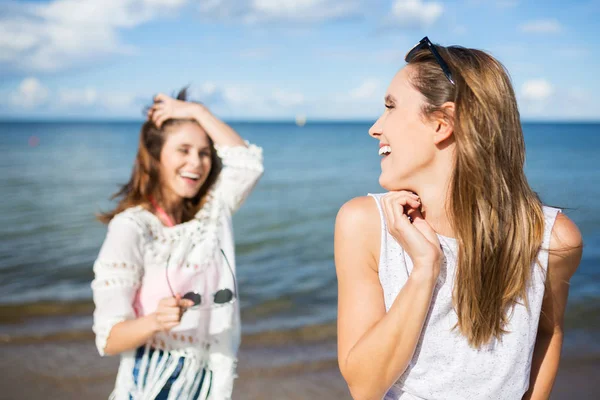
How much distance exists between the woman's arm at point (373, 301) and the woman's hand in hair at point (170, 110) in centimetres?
176

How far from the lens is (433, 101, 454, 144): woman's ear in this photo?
1.97m

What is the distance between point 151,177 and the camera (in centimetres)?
341

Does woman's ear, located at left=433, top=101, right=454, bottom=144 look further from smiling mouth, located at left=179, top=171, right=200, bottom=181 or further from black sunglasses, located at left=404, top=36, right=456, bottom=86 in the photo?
smiling mouth, located at left=179, top=171, right=200, bottom=181

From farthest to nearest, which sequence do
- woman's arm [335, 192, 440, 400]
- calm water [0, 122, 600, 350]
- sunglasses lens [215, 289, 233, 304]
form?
calm water [0, 122, 600, 350], sunglasses lens [215, 289, 233, 304], woman's arm [335, 192, 440, 400]

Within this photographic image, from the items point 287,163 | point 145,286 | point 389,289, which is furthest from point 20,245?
point 287,163

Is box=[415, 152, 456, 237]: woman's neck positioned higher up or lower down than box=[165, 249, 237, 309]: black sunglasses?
higher up

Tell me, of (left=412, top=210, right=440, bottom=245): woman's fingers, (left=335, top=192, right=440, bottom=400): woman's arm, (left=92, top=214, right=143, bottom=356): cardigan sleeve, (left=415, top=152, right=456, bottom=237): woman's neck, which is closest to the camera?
(left=335, top=192, right=440, bottom=400): woman's arm

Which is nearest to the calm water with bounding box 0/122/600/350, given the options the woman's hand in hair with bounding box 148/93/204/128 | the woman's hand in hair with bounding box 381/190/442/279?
the woman's hand in hair with bounding box 381/190/442/279

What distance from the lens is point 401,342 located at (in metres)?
1.84

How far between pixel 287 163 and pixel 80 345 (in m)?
22.1

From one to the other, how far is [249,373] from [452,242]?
4.24 m

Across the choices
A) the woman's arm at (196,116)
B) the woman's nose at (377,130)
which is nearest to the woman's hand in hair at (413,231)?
the woman's nose at (377,130)

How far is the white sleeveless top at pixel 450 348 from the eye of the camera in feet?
6.45

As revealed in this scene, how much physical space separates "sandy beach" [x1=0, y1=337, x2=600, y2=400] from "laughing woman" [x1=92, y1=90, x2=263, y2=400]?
2520 millimetres
